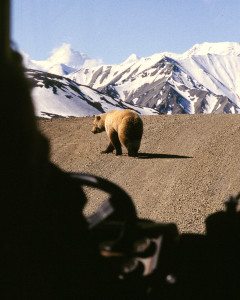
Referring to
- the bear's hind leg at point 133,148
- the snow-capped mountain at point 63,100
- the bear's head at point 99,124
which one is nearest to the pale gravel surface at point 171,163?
the bear's hind leg at point 133,148

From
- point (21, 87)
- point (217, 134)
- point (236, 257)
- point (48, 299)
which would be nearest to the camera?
point (21, 87)

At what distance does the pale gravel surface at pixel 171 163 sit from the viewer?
11984 mm

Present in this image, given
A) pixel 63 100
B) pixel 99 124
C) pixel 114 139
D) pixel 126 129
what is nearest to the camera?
pixel 126 129

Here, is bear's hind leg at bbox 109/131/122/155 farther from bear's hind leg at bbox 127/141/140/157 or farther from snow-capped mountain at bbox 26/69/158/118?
snow-capped mountain at bbox 26/69/158/118

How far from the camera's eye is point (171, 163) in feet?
50.8

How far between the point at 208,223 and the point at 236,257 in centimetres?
45

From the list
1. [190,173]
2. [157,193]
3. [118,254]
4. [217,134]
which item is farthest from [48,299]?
[217,134]

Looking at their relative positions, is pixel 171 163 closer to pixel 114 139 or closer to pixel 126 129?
pixel 126 129

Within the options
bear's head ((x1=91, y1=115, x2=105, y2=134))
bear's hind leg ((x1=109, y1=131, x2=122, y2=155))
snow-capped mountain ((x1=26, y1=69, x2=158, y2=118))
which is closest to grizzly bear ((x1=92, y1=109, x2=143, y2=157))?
bear's hind leg ((x1=109, y1=131, x2=122, y2=155))

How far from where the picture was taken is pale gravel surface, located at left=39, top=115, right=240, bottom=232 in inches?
472

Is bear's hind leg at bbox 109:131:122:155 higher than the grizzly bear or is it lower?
lower

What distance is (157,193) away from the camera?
13070 mm

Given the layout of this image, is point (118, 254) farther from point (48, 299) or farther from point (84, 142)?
point (84, 142)

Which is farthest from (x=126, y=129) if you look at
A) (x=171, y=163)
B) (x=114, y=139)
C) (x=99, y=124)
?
(x=99, y=124)
